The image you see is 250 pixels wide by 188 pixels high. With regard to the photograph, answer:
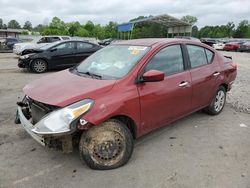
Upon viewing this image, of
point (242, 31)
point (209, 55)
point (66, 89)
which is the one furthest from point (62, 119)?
point (242, 31)

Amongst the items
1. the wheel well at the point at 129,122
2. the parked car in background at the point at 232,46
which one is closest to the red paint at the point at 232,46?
the parked car in background at the point at 232,46

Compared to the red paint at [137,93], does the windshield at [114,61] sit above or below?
above

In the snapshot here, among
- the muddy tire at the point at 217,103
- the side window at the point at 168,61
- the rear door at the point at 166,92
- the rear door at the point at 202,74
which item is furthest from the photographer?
the muddy tire at the point at 217,103

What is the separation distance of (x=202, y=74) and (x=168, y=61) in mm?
850

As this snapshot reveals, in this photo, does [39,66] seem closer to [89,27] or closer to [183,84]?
[183,84]

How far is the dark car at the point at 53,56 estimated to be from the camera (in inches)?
402

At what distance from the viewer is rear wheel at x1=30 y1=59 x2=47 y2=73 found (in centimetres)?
1023

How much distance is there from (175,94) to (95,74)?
1242 mm

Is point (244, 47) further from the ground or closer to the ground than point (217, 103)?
further from the ground

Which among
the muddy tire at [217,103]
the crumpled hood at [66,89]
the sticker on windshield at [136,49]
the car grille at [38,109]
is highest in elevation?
the sticker on windshield at [136,49]

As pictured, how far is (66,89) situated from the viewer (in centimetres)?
300

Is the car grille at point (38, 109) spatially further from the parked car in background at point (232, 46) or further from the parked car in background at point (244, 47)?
the parked car in background at point (232, 46)

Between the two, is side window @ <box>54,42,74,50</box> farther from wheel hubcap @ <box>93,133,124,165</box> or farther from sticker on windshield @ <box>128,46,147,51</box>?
wheel hubcap @ <box>93,133,124,165</box>

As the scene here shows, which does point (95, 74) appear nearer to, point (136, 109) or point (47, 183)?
point (136, 109)
